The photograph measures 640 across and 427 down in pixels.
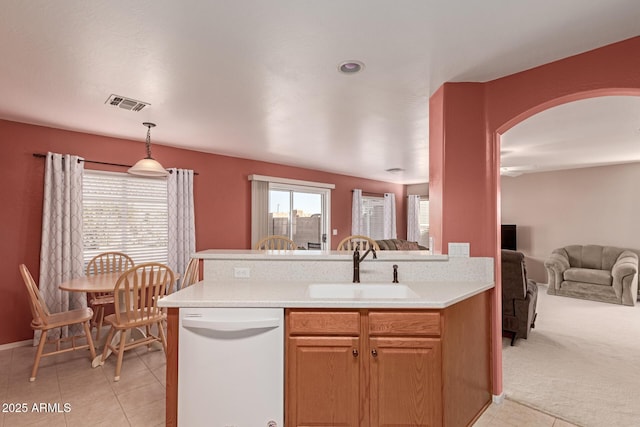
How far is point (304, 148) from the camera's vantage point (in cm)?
478

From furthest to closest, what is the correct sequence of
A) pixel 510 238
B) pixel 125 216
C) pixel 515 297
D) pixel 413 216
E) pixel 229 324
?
pixel 413 216 → pixel 510 238 → pixel 125 216 → pixel 515 297 → pixel 229 324

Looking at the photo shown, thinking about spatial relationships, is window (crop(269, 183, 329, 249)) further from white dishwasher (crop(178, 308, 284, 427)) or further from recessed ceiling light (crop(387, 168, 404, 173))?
white dishwasher (crop(178, 308, 284, 427))

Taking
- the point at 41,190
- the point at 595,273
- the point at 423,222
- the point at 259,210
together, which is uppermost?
the point at 41,190

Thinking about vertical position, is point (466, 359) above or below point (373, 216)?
below

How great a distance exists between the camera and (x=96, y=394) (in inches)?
101

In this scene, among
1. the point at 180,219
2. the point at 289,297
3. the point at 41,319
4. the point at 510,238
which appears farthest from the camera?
the point at 510,238

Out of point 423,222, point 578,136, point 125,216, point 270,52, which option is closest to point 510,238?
point 423,222

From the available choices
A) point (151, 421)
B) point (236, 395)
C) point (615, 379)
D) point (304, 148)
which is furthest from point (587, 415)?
point (304, 148)

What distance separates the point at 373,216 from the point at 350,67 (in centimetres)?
601

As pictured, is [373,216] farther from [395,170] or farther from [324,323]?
[324,323]

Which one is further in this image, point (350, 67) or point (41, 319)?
point (41, 319)

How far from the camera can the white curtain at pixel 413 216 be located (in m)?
8.57

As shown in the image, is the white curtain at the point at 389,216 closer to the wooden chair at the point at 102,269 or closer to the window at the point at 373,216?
the window at the point at 373,216

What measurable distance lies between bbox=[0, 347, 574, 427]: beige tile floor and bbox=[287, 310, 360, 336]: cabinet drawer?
122cm
